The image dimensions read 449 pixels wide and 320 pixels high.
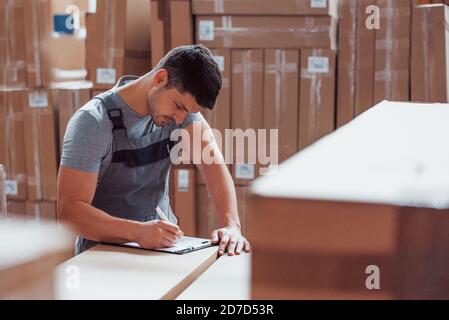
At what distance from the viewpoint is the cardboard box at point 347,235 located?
483 millimetres

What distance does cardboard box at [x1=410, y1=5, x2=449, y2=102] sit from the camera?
2537 millimetres

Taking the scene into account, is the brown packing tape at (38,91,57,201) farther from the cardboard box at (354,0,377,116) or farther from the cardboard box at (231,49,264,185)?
the cardboard box at (354,0,377,116)

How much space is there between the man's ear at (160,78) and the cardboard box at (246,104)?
1.05 metres

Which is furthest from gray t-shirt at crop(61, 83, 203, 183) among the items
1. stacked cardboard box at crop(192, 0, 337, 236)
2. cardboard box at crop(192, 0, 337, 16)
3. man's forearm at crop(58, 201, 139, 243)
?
cardboard box at crop(192, 0, 337, 16)

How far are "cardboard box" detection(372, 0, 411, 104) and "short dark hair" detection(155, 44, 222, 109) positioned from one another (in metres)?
1.18

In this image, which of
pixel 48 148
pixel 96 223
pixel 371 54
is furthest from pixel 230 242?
pixel 48 148

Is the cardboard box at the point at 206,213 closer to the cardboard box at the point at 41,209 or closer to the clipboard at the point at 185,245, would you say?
the cardboard box at the point at 41,209

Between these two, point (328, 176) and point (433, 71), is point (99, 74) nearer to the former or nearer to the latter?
point (433, 71)

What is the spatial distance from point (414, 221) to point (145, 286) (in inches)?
28.3

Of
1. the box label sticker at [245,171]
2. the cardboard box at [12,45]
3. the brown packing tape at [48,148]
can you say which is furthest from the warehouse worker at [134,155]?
the cardboard box at [12,45]

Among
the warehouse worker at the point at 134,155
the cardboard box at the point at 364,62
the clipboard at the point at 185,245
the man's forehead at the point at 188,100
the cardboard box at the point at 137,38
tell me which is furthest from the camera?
the cardboard box at the point at 137,38

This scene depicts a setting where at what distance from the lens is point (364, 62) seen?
265 cm

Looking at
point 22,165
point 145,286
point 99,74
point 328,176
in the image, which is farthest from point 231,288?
point 22,165
